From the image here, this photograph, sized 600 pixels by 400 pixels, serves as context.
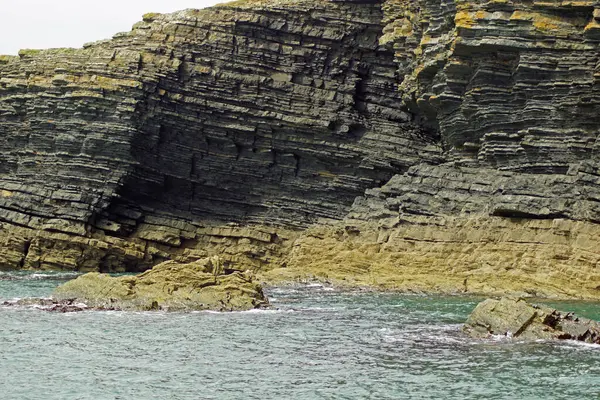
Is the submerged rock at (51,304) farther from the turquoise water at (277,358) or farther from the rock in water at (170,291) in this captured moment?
the turquoise water at (277,358)

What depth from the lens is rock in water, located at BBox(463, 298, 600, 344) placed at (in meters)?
35.0

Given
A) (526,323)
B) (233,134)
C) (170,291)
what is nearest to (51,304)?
(170,291)

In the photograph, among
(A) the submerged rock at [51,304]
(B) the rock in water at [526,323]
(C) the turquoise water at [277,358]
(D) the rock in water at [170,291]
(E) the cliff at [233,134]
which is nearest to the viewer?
(C) the turquoise water at [277,358]

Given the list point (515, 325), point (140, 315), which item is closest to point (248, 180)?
point (140, 315)

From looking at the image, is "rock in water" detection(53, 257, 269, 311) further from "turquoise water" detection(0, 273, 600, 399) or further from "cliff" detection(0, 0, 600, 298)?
"cliff" detection(0, 0, 600, 298)

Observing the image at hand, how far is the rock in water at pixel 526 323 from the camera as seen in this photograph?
3503cm

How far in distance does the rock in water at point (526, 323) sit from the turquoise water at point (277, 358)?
100 cm

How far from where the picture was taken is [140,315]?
40625mm

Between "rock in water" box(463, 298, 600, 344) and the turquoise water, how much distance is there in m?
1.00

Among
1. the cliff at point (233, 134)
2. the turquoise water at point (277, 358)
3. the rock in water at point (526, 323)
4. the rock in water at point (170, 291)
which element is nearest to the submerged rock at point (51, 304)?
the rock in water at point (170, 291)

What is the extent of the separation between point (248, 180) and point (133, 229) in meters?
9.61

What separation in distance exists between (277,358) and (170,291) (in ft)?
46.0

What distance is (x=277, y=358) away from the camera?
31.4 meters

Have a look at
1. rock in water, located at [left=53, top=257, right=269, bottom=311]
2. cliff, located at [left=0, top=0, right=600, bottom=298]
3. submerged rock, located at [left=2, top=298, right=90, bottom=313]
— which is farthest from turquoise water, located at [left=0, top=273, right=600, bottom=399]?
cliff, located at [left=0, top=0, right=600, bottom=298]
